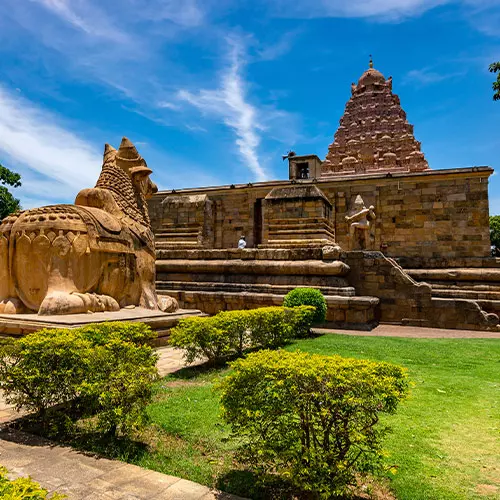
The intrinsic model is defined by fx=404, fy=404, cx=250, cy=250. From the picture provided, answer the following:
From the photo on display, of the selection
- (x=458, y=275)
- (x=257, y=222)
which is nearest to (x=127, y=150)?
(x=458, y=275)

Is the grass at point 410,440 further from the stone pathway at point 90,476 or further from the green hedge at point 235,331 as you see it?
the green hedge at point 235,331

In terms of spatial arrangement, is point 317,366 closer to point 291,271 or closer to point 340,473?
point 340,473

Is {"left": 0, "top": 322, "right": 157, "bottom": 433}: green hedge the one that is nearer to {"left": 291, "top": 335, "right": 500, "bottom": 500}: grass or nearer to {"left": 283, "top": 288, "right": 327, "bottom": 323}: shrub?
{"left": 291, "top": 335, "right": 500, "bottom": 500}: grass

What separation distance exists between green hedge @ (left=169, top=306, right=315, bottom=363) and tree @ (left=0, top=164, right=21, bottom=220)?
65.1ft

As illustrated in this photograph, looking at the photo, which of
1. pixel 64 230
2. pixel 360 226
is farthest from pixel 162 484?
pixel 360 226

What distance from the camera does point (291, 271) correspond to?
10742mm

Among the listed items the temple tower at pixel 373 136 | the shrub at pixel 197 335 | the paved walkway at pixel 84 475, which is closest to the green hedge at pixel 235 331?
the shrub at pixel 197 335

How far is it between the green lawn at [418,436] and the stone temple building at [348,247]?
4504 millimetres

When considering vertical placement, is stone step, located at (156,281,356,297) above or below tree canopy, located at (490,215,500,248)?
below

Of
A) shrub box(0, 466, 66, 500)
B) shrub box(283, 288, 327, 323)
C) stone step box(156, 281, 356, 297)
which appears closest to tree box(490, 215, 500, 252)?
stone step box(156, 281, 356, 297)

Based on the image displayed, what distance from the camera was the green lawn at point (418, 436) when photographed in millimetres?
2604

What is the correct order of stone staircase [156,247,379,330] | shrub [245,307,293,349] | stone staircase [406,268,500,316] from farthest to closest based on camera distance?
stone staircase [406,268,500,316] → stone staircase [156,247,379,330] → shrub [245,307,293,349]

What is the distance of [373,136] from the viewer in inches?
1298

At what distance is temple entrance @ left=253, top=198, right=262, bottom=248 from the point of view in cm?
2038
